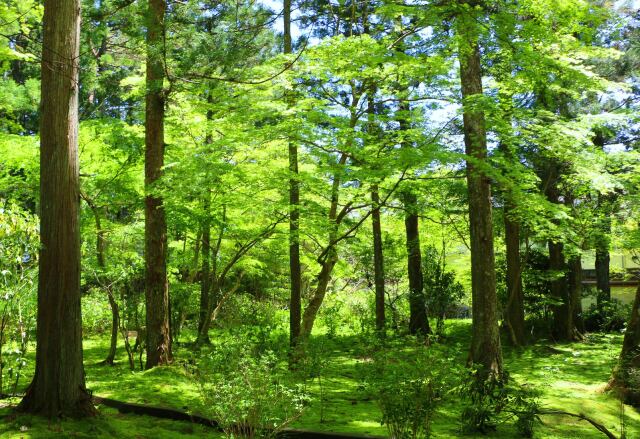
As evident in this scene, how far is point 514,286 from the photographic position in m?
11.0

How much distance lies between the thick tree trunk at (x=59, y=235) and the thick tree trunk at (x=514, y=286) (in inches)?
333

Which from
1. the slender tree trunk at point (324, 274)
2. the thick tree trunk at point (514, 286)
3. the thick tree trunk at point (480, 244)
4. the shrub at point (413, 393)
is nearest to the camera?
the shrub at point (413, 393)

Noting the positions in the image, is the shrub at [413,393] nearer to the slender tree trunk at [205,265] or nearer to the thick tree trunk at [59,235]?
the thick tree trunk at [59,235]

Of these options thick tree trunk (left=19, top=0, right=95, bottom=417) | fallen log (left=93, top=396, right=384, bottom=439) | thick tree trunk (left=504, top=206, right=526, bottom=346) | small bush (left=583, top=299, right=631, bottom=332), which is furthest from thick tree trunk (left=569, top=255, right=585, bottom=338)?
thick tree trunk (left=19, top=0, right=95, bottom=417)

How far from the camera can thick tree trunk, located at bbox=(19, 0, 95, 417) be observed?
4.22 metres

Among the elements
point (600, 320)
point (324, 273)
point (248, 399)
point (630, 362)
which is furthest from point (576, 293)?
point (248, 399)

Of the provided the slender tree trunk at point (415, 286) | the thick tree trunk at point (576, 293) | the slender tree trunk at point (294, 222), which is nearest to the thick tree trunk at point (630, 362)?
the slender tree trunk at point (294, 222)

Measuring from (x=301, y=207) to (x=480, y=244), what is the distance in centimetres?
277

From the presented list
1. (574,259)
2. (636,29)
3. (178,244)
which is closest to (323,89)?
(178,244)

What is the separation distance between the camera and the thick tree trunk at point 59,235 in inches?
166

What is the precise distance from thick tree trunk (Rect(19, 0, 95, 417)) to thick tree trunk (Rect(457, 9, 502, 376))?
436cm

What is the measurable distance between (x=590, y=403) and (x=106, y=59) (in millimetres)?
8338

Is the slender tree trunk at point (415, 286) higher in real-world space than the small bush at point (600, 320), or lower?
higher

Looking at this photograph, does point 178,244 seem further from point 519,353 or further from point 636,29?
point 636,29
